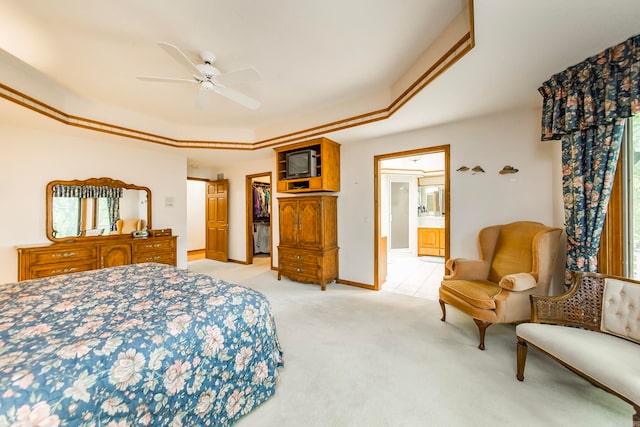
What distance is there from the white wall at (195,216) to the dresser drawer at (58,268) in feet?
12.1

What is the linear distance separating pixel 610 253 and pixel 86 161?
6.17 m

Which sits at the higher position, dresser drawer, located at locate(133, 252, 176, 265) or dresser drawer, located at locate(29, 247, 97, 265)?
dresser drawer, located at locate(29, 247, 97, 265)

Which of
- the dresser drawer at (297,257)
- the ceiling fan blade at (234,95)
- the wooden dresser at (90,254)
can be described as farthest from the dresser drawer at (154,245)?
the ceiling fan blade at (234,95)

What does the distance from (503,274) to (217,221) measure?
18.8 feet

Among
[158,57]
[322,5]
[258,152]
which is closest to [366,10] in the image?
[322,5]

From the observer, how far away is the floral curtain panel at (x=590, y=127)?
5.58 ft

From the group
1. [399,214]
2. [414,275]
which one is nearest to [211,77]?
[414,275]

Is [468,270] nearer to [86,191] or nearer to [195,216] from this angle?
[86,191]

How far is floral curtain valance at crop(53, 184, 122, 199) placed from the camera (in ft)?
11.4

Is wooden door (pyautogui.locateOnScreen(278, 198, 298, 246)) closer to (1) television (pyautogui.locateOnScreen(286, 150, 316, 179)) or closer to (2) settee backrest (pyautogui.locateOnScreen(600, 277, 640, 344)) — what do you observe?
(1) television (pyautogui.locateOnScreen(286, 150, 316, 179))

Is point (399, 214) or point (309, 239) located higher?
point (399, 214)

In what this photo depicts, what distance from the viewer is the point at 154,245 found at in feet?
13.4

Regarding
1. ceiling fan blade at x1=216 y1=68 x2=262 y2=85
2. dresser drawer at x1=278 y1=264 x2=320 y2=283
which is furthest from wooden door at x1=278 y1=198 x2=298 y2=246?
ceiling fan blade at x1=216 y1=68 x2=262 y2=85

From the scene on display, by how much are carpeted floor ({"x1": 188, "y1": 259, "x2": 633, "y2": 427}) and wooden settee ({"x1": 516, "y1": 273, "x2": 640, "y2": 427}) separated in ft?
0.86
